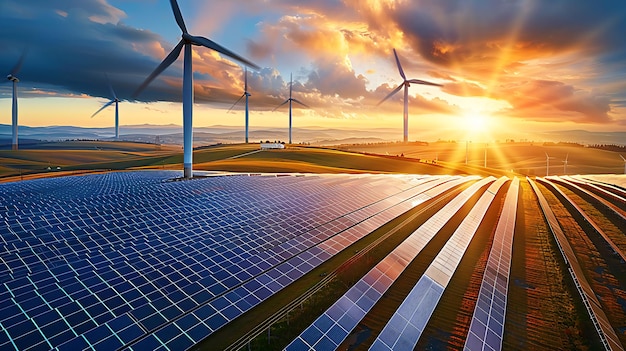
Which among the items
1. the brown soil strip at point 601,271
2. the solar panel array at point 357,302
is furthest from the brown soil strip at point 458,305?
the brown soil strip at point 601,271

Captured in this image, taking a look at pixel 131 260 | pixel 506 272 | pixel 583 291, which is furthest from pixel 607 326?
pixel 131 260

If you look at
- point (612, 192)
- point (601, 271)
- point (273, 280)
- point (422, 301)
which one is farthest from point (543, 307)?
point (612, 192)

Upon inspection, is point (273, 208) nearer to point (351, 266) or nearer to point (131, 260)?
point (351, 266)

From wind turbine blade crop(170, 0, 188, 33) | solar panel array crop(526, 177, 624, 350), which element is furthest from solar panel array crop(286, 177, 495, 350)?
wind turbine blade crop(170, 0, 188, 33)

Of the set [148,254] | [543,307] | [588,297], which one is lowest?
[543,307]

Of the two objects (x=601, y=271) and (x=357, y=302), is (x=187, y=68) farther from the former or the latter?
(x=601, y=271)

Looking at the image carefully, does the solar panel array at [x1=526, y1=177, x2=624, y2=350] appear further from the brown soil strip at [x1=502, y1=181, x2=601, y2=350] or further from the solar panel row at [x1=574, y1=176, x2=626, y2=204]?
the solar panel row at [x1=574, y1=176, x2=626, y2=204]
